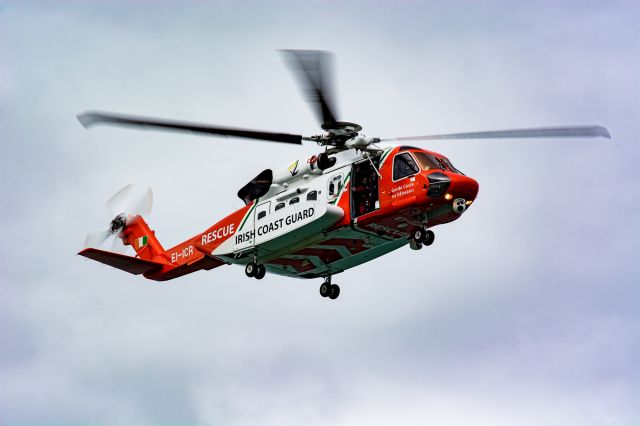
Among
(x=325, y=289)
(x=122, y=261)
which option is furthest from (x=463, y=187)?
(x=122, y=261)

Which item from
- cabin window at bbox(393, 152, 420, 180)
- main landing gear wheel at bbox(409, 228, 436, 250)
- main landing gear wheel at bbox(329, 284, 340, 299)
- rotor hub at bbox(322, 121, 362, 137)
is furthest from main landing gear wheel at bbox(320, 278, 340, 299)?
rotor hub at bbox(322, 121, 362, 137)

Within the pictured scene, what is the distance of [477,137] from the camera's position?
28.2 meters

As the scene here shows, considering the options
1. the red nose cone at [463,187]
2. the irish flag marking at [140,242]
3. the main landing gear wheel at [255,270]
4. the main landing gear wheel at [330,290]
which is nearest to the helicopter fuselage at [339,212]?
the red nose cone at [463,187]

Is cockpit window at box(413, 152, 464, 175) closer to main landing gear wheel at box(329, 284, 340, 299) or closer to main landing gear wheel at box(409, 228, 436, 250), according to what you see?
main landing gear wheel at box(409, 228, 436, 250)

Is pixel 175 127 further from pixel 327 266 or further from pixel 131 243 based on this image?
pixel 131 243

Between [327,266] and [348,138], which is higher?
[348,138]

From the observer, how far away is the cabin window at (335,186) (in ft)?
99.1

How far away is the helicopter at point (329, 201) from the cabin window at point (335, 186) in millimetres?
29

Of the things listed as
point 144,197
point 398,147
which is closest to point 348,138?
point 398,147

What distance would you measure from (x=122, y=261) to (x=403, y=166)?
10.6 m

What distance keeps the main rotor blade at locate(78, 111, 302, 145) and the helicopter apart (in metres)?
0.03

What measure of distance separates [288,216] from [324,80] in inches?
215

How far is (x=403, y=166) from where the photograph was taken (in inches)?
1153

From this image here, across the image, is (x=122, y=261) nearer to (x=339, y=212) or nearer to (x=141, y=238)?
(x=141, y=238)
